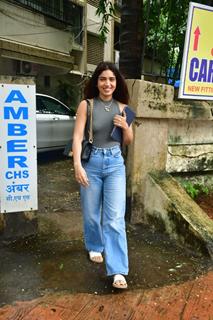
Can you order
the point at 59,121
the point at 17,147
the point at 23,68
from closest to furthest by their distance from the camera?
the point at 17,147, the point at 59,121, the point at 23,68

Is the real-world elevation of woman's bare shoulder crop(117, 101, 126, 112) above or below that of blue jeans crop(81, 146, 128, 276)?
above

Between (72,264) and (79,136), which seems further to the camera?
(72,264)

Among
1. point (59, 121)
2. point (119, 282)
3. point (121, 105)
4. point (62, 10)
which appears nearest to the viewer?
point (119, 282)

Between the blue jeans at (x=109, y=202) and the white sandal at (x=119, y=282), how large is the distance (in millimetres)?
37

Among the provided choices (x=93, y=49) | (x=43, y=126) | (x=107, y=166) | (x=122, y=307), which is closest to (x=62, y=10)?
(x=93, y=49)

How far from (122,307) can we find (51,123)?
19.6ft

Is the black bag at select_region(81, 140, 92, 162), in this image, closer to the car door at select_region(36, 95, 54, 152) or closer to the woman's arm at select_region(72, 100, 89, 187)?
the woman's arm at select_region(72, 100, 89, 187)

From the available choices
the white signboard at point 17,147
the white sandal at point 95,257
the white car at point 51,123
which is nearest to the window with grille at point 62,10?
the white car at point 51,123

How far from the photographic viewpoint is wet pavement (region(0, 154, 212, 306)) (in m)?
2.64

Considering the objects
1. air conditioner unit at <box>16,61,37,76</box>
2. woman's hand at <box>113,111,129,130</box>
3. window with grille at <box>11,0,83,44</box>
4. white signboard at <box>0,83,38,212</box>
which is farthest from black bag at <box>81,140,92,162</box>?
air conditioner unit at <box>16,61,37,76</box>

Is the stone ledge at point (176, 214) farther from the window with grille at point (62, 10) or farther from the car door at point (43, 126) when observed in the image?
the window with grille at point (62, 10)

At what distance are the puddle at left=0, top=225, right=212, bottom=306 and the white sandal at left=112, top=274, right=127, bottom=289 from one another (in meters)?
0.09

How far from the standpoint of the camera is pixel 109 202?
2721 millimetres

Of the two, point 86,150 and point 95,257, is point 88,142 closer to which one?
point 86,150
